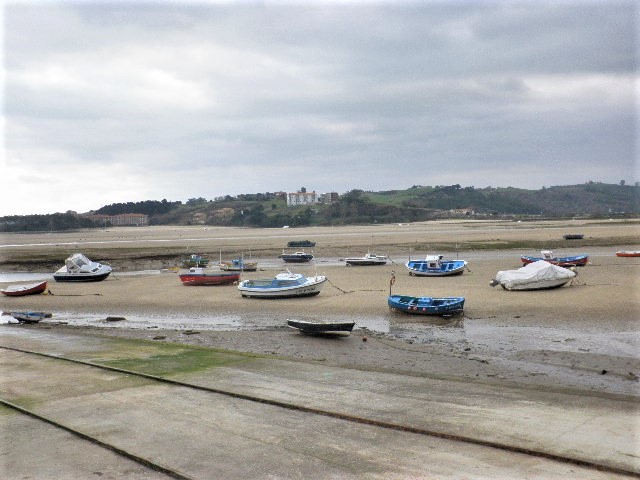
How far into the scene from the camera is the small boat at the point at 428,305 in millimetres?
25250

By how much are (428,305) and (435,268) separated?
49.9ft

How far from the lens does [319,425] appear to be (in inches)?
428

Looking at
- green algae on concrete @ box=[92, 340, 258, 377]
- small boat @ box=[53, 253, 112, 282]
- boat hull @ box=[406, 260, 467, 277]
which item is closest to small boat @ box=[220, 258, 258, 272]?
small boat @ box=[53, 253, 112, 282]

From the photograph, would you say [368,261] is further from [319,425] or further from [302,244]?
[319,425]

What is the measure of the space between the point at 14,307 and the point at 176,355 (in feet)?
69.0

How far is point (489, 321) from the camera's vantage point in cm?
2420

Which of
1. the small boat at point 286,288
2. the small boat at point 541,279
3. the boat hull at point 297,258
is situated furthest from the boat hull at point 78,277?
the small boat at point 541,279

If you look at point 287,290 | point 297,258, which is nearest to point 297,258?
point 297,258

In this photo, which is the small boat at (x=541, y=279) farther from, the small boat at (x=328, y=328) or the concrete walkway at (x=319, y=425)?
the concrete walkway at (x=319, y=425)

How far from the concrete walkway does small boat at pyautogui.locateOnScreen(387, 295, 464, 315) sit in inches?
423

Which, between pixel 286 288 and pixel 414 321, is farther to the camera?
pixel 286 288

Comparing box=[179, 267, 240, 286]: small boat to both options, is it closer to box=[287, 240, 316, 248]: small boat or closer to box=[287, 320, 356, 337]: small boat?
box=[287, 320, 356, 337]: small boat

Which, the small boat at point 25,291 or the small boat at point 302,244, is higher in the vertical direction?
the small boat at point 302,244

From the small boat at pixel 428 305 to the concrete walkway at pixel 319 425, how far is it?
10.8 meters
